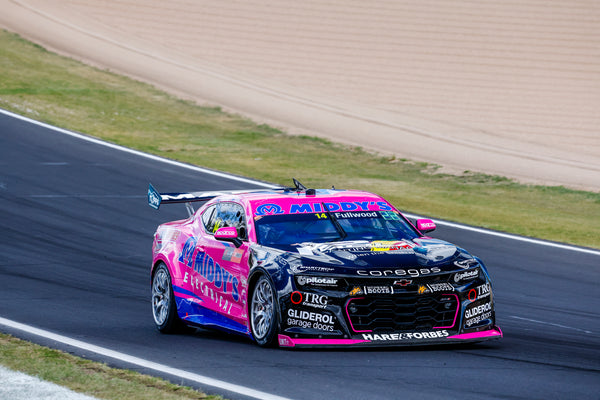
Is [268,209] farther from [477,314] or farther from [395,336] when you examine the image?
[477,314]

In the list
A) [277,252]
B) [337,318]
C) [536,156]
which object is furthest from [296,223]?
[536,156]

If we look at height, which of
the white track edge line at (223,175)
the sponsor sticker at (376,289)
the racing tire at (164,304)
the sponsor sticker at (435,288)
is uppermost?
the sponsor sticker at (435,288)

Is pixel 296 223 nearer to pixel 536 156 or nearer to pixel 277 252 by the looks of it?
pixel 277 252

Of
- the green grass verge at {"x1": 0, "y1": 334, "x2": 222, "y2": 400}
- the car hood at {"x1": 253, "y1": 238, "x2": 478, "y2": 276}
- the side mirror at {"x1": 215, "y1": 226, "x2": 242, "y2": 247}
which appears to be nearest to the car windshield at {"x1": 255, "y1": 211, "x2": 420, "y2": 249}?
the side mirror at {"x1": 215, "y1": 226, "x2": 242, "y2": 247}

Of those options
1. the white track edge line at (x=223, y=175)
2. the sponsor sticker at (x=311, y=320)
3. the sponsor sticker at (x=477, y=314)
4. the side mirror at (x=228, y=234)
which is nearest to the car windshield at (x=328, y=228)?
the side mirror at (x=228, y=234)

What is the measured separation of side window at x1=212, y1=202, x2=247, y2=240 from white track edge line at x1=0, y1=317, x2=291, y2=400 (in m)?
1.86

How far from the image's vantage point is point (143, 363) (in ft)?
28.0

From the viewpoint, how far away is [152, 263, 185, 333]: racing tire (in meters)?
10.9

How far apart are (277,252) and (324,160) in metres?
17.2

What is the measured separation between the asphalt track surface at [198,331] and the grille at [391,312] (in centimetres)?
24

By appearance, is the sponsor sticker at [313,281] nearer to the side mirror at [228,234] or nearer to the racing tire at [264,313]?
the racing tire at [264,313]

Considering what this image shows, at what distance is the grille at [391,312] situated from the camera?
8883 mm

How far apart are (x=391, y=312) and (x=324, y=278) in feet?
2.08

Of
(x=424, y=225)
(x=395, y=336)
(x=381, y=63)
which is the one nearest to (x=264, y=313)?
(x=395, y=336)
